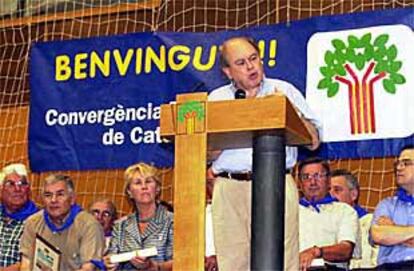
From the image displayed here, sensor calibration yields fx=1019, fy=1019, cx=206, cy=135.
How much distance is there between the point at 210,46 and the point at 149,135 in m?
0.53

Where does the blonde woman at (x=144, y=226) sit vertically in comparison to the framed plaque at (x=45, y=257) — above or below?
above

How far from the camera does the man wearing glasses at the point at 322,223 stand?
4301 mm

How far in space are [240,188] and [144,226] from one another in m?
1.20

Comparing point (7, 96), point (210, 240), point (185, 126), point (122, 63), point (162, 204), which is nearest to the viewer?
point (185, 126)

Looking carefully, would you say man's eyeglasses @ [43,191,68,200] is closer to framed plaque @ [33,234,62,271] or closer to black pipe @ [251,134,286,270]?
framed plaque @ [33,234,62,271]

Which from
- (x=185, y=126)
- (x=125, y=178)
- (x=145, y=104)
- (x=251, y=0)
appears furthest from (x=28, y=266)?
(x=185, y=126)

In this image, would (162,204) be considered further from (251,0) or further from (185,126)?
(185,126)

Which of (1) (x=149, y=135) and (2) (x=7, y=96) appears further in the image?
(2) (x=7, y=96)

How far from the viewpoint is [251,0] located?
17.1ft

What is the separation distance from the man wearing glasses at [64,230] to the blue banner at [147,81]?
0.23 meters

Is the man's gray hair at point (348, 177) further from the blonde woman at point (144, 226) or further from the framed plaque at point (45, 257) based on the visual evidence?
the framed plaque at point (45, 257)

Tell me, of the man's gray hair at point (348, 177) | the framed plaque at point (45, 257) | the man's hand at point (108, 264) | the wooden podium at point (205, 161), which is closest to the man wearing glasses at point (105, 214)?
the man's hand at point (108, 264)

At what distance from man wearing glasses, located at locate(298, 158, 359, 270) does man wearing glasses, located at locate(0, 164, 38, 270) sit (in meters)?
1.40

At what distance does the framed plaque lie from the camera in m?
4.68
